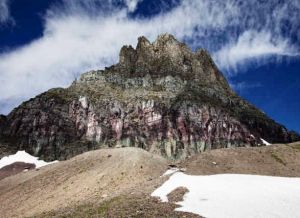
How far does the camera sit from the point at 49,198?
52.8m

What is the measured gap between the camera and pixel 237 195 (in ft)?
113

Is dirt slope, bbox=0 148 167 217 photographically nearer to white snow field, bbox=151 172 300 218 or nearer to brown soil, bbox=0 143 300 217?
brown soil, bbox=0 143 300 217

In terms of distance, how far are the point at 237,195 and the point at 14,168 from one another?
529 ft

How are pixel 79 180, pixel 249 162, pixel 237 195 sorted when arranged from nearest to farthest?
pixel 237 195
pixel 249 162
pixel 79 180

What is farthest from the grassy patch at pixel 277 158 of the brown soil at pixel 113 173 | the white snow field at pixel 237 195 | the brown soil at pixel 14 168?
the brown soil at pixel 14 168

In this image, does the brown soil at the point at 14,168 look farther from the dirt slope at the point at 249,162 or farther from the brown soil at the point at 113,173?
the dirt slope at the point at 249,162

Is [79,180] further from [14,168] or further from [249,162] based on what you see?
[14,168]

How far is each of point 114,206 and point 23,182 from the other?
35.0 metres

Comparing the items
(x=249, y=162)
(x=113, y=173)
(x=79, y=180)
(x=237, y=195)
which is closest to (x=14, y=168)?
(x=79, y=180)

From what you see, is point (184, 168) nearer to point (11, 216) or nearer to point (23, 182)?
point (11, 216)

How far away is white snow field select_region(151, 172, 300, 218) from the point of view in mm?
29469

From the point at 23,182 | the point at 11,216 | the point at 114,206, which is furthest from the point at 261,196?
the point at 23,182

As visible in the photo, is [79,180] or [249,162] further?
[79,180]

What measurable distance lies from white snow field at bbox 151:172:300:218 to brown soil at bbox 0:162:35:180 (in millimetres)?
135772
